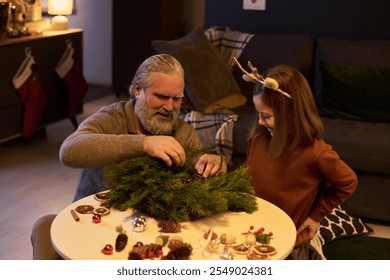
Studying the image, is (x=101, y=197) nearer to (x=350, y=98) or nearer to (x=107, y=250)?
(x=107, y=250)

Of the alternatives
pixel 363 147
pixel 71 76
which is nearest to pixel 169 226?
pixel 363 147

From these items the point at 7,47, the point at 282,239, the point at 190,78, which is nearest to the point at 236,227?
the point at 282,239

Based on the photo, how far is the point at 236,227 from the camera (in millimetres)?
1768

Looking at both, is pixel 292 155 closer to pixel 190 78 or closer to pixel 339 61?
pixel 190 78

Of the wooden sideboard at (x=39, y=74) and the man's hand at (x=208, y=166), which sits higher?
the man's hand at (x=208, y=166)

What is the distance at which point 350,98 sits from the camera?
3.62 metres

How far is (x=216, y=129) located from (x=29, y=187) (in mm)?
1148

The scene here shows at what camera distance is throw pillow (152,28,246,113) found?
3553mm

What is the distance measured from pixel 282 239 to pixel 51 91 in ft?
10.8

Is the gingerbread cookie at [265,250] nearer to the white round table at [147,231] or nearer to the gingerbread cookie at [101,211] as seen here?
the white round table at [147,231]

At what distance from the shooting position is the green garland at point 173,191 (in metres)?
1.74

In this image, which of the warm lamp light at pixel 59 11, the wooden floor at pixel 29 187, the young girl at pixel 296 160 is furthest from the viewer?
the warm lamp light at pixel 59 11

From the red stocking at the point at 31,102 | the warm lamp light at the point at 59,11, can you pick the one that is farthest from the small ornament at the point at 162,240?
the warm lamp light at the point at 59,11

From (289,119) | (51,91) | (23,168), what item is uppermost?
(289,119)
